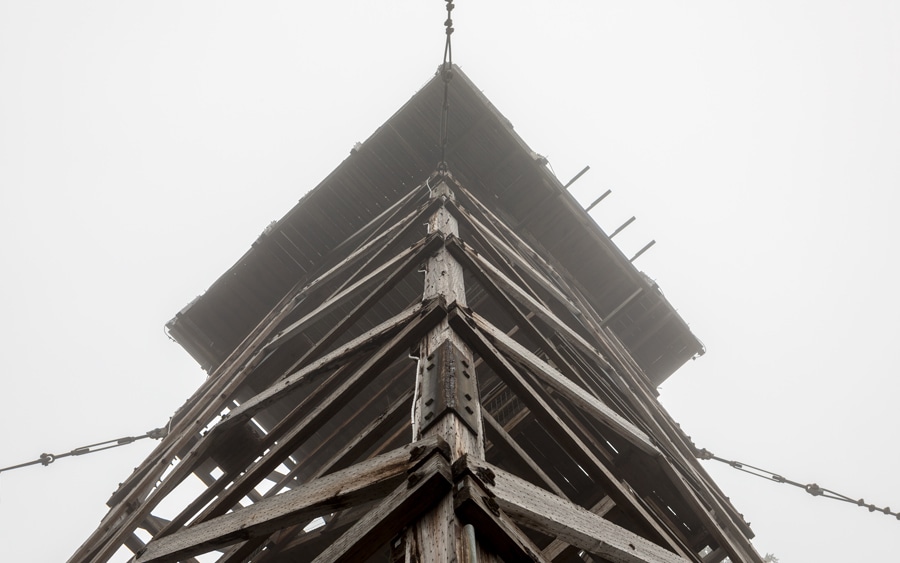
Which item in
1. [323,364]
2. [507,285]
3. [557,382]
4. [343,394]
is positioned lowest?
[557,382]

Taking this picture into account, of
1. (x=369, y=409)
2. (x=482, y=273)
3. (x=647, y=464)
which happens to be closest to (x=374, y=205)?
(x=369, y=409)

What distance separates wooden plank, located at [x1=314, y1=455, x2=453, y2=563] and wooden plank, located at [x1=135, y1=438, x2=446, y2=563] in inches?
4.2

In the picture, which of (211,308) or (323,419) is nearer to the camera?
(323,419)

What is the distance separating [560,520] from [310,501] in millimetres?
879

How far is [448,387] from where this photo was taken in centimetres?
287

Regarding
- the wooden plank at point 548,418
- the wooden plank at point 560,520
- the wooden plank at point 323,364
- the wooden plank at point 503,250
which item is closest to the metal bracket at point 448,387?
the wooden plank at point 548,418

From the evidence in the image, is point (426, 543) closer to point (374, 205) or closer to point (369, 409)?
point (369, 409)

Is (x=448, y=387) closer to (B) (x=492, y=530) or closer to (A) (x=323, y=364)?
(B) (x=492, y=530)

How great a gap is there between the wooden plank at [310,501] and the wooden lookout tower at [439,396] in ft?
0.04

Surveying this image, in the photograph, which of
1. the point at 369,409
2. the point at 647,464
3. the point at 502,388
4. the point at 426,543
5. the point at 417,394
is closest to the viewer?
the point at 426,543

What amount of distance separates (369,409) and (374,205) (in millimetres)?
5183

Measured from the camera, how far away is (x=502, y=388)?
603cm

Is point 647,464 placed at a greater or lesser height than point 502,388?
lesser

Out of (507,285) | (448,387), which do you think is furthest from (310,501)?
(507,285)
